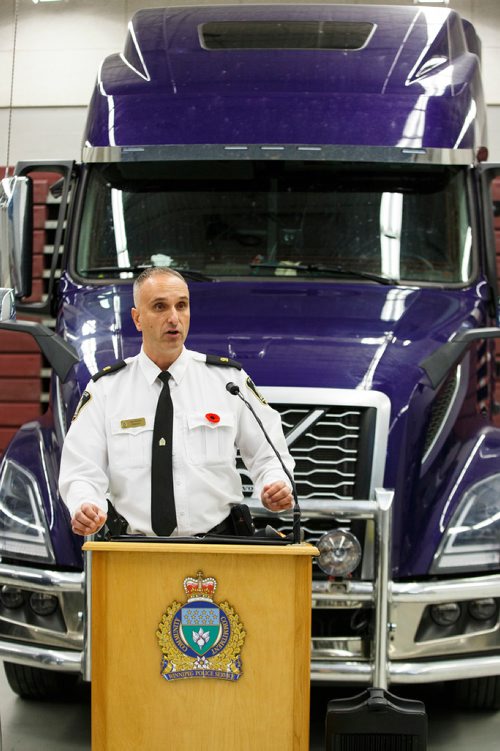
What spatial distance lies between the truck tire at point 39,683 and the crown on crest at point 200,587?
6.22 ft

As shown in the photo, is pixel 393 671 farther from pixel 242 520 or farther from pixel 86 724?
pixel 86 724

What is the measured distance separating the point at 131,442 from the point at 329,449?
0.89m

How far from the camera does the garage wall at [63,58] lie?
414 inches

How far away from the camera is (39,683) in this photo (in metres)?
5.25

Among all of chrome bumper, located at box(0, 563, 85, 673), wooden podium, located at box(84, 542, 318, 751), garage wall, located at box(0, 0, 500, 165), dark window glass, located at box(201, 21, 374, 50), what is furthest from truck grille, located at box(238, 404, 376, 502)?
garage wall, located at box(0, 0, 500, 165)

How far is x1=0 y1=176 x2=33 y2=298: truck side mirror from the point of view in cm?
539

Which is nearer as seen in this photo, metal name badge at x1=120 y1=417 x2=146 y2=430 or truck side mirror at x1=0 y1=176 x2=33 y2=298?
metal name badge at x1=120 y1=417 x2=146 y2=430

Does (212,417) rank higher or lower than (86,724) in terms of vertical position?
higher

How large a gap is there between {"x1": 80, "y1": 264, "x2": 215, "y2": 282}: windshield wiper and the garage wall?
5377 mm

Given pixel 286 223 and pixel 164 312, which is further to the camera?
pixel 286 223

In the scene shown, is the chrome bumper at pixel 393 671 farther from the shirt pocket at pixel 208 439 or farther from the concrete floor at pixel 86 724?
the shirt pocket at pixel 208 439

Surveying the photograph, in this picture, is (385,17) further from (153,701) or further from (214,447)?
(153,701)

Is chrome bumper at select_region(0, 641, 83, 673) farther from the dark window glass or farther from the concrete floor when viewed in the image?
the dark window glass

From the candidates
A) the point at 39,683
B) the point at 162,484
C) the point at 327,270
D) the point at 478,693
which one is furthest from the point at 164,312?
the point at 478,693
